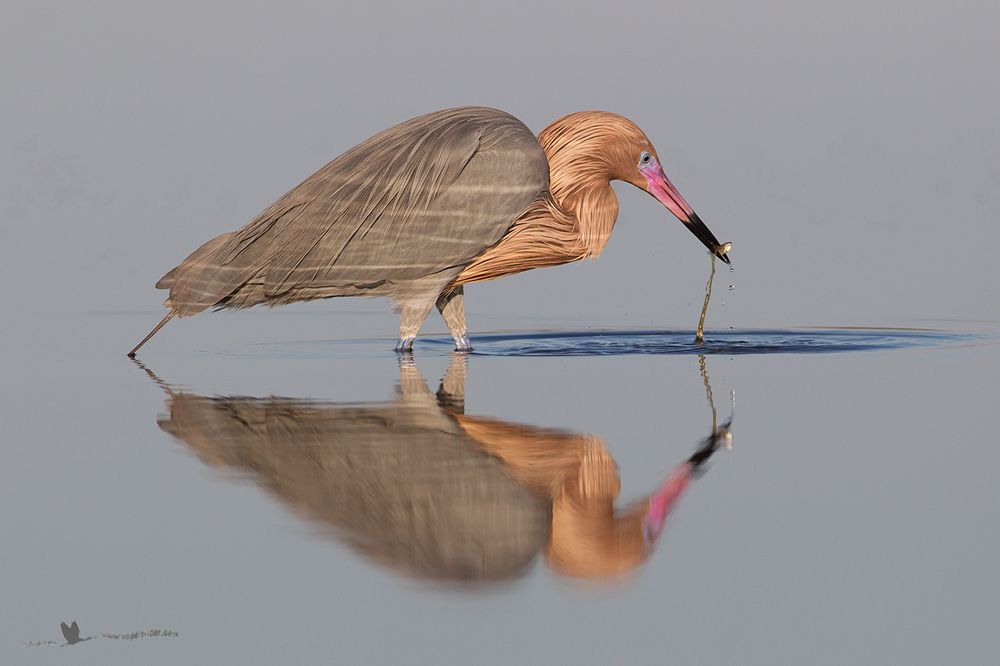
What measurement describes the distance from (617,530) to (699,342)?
524 centimetres

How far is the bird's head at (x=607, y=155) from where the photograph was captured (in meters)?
7.83

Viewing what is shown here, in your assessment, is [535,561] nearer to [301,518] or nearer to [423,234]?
[301,518]

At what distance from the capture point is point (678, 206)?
830 cm

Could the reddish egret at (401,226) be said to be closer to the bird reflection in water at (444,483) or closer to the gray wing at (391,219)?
the gray wing at (391,219)

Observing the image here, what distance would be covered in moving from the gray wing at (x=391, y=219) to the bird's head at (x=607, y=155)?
0.53 metres

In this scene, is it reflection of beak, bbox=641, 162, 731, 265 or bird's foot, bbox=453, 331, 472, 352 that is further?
reflection of beak, bbox=641, 162, 731, 265

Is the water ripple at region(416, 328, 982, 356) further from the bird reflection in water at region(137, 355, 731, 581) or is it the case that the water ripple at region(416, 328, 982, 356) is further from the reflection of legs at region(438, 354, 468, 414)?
the bird reflection in water at region(137, 355, 731, 581)

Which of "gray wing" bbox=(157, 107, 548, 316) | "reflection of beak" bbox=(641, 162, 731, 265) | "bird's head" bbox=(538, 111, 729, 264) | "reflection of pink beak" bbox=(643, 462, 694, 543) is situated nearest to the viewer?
"reflection of pink beak" bbox=(643, 462, 694, 543)

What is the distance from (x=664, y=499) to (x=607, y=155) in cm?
487

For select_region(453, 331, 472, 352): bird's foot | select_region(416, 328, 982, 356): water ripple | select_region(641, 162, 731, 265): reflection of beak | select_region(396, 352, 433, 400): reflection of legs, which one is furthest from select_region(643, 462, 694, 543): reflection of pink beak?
select_region(641, 162, 731, 265): reflection of beak

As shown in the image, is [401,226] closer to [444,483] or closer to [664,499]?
[444,483]

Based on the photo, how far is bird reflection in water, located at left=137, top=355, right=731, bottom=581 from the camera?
3053mm

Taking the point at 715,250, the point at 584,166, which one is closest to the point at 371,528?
the point at 584,166

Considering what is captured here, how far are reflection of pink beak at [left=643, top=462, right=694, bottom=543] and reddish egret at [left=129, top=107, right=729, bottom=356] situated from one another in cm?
362
